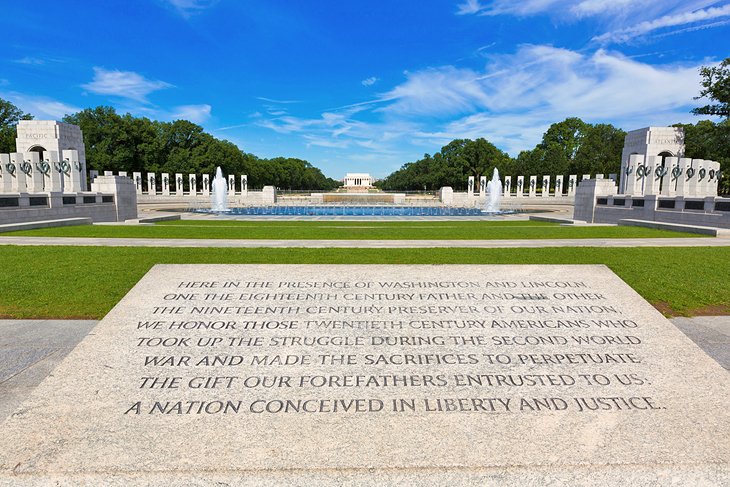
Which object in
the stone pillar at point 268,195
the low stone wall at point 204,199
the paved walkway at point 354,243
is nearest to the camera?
the paved walkway at point 354,243

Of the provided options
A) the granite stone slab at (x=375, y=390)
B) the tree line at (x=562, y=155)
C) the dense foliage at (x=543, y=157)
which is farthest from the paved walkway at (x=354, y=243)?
the dense foliage at (x=543, y=157)

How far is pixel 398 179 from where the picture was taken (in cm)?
17750

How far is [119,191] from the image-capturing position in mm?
27750

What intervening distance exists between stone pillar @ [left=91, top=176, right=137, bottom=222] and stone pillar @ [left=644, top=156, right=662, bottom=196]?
130 feet

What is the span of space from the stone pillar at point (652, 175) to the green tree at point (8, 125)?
79567 mm

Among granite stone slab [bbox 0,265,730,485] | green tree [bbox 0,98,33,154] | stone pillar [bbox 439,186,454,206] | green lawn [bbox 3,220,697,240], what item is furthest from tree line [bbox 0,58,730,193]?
granite stone slab [bbox 0,265,730,485]

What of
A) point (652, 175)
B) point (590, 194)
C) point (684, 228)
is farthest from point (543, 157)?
point (684, 228)

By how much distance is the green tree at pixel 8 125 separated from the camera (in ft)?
212

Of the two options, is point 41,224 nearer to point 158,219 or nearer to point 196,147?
point 158,219

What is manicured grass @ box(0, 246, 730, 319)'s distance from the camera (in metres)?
8.47

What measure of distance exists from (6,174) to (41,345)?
148 ft

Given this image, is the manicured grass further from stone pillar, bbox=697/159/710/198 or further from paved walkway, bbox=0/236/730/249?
stone pillar, bbox=697/159/710/198

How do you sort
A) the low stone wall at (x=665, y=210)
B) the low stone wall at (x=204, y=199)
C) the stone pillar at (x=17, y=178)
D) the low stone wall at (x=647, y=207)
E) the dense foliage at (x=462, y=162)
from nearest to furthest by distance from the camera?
1. the low stone wall at (x=665, y=210)
2. the low stone wall at (x=647, y=207)
3. the stone pillar at (x=17, y=178)
4. the low stone wall at (x=204, y=199)
5. the dense foliage at (x=462, y=162)

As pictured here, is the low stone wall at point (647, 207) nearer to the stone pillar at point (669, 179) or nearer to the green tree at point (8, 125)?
the stone pillar at point (669, 179)
